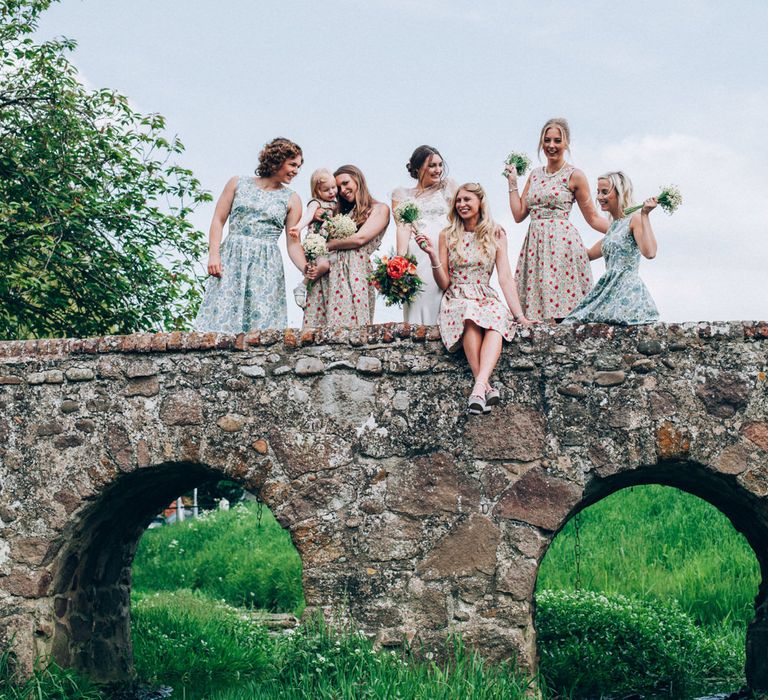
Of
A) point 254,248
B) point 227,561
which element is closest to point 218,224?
point 254,248

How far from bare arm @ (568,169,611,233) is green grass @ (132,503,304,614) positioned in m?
8.23

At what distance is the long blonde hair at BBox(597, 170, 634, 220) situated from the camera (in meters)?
6.54

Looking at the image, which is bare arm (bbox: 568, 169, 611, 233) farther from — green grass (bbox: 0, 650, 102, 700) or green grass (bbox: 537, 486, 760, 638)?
green grass (bbox: 537, 486, 760, 638)

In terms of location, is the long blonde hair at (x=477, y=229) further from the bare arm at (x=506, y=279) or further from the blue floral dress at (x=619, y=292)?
the blue floral dress at (x=619, y=292)

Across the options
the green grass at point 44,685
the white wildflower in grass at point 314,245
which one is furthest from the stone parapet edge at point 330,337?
the green grass at point 44,685

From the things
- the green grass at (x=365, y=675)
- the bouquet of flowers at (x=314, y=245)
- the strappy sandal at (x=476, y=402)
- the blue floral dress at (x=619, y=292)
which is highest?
the bouquet of flowers at (x=314, y=245)

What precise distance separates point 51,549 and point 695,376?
4365mm

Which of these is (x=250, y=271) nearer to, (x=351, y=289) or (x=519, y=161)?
(x=351, y=289)

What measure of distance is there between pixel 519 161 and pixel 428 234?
0.83 metres

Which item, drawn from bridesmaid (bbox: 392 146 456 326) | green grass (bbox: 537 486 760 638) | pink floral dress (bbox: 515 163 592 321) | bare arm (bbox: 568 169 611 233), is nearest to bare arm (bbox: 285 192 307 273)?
bridesmaid (bbox: 392 146 456 326)

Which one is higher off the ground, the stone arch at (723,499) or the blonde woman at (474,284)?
the blonde woman at (474,284)

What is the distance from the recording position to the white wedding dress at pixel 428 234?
673 cm

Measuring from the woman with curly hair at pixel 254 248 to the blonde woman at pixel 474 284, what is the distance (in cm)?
111

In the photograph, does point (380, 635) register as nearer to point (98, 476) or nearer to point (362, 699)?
point (362, 699)
